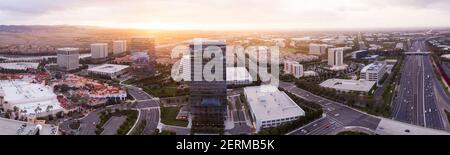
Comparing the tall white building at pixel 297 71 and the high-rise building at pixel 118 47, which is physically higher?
the high-rise building at pixel 118 47

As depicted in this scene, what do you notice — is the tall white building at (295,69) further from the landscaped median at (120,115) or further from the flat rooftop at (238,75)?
the landscaped median at (120,115)

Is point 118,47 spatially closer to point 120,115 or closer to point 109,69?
point 109,69

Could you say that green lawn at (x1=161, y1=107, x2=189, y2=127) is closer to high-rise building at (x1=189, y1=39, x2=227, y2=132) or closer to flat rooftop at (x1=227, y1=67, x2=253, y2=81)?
high-rise building at (x1=189, y1=39, x2=227, y2=132)

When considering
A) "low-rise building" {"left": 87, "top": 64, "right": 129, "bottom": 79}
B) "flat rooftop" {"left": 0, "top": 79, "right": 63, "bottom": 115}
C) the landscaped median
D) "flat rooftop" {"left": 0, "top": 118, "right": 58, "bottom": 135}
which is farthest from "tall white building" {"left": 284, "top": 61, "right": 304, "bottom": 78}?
"flat rooftop" {"left": 0, "top": 118, "right": 58, "bottom": 135}

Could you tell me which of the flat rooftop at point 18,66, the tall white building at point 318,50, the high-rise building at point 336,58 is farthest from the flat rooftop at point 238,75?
the flat rooftop at point 18,66

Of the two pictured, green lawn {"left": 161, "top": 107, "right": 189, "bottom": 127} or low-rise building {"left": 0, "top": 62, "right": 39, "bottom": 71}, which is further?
low-rise building {"left": 0, "top": 62, "right": 39, "bottom": 71}
